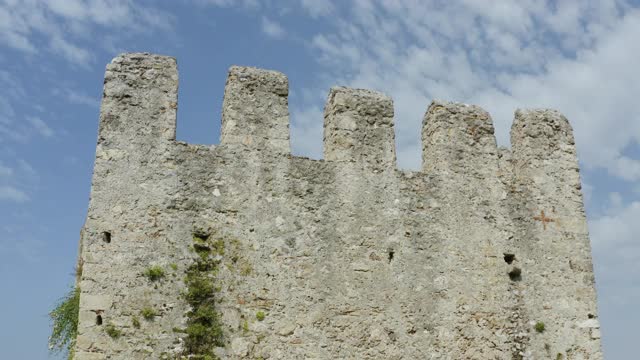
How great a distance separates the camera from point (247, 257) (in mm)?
8367

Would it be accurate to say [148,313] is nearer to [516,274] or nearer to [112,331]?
[112,331]

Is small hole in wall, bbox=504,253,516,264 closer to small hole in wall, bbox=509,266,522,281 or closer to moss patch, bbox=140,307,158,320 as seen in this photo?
small hole in wall, bbox=509,266,522,281

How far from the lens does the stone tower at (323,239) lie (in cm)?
798

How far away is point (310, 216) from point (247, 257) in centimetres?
99

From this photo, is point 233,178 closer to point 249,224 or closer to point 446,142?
point 249,224

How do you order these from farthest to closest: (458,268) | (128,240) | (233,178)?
(458,268) → (233,178) → (128,240)

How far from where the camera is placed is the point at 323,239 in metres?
8.72

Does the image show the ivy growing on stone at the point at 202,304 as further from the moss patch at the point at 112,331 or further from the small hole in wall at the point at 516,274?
the small hole in wall at the point at 516,274

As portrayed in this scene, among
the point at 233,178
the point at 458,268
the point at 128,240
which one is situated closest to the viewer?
the point at 128,240

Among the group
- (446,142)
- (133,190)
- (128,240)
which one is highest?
(446,142)

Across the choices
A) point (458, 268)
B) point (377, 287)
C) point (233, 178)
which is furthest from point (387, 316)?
point (233, 178)

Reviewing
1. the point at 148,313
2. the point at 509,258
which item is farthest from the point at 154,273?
the point at 509,258

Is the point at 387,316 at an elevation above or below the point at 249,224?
below

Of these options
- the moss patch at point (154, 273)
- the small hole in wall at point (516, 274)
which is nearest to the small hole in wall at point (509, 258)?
the small hole in wall at point (516, 274)
